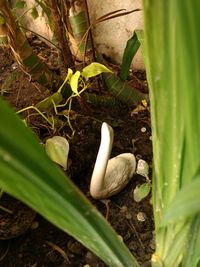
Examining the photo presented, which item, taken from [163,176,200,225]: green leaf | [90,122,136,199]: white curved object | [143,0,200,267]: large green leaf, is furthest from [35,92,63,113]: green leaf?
[163,176,200,225]: green leaf

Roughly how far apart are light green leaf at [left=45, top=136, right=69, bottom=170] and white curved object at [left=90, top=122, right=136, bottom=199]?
1.9 inches

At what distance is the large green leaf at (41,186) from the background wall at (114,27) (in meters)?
0.63

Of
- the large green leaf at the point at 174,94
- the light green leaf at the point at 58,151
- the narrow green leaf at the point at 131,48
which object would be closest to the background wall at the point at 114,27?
the narrow green leaf at the point at 131,48

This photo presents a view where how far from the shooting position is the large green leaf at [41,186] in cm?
26

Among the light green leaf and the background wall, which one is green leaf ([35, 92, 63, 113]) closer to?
the light green leaf

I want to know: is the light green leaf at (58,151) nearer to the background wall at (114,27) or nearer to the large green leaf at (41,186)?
the large green leaf at (41,186)

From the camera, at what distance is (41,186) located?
0.29 m

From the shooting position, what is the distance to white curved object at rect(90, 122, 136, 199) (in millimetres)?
598

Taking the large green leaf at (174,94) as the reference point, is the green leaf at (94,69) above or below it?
below

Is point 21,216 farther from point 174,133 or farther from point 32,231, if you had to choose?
point 174,133

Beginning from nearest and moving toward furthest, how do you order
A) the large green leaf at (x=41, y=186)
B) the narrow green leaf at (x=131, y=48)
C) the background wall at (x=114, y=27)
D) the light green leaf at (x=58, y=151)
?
the large green leaf at (x=41, y=186) < the light green leaf at (x=58, y=151) < the narrow green leaf at (x=131, y=48) < the background wall at (x=114, y=27)

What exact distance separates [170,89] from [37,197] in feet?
0.49

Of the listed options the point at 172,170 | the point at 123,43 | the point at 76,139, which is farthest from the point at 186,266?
the point at 123,43

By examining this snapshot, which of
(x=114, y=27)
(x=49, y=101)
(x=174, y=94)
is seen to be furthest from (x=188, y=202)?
(x=114, y=27)
